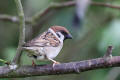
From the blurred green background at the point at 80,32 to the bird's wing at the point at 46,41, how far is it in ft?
2.80

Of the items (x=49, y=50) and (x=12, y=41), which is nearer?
(x=49, y=50)

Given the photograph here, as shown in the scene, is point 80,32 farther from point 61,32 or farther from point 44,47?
point 44,47

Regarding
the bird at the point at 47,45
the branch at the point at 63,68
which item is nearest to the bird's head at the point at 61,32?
the bird at the point at 47,45

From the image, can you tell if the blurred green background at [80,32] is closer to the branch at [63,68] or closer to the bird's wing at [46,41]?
the bird's wing at [46,41]

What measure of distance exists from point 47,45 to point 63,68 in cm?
60

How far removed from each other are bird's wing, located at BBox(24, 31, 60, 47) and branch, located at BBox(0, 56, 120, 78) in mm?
252

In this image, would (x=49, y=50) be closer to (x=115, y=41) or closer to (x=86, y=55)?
(x=115, y=41)

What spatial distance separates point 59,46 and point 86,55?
5.78 feet

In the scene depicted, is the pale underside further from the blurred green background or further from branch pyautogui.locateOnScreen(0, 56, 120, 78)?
the blurred green background

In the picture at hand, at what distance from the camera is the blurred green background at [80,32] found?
4.68 m

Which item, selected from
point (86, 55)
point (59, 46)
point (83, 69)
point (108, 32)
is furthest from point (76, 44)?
point (83, 69)

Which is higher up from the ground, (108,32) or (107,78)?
(108,32)

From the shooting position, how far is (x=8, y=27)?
19.5 ft

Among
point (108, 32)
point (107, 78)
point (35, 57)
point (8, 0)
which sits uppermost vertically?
point (8, 0)
